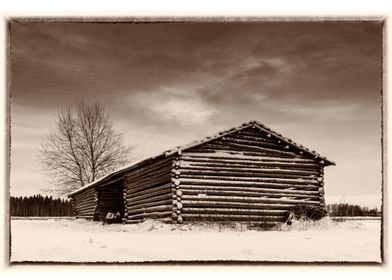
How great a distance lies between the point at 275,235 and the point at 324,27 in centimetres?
339

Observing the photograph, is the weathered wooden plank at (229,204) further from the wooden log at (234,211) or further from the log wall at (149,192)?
the log wall at (149,192)

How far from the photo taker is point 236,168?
1270cm

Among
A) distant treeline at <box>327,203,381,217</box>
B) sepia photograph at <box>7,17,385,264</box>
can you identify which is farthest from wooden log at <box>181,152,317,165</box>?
sepia photograph at <box>7,17,385,264</box>

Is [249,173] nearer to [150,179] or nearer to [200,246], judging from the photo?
[150,179]

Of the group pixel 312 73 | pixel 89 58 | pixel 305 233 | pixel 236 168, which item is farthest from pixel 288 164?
pixel 89 58

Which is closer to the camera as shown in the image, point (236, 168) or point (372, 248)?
point (372, 248)

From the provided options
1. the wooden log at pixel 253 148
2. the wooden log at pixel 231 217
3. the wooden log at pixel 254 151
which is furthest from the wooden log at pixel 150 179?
the wooden log at pixel 253 148

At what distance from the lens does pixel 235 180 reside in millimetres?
12648

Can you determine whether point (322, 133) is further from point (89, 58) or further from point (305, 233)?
point (89, 58)

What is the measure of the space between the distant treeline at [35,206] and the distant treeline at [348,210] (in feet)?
15.0

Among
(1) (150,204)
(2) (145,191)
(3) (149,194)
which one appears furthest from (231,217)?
(2) (145,191)

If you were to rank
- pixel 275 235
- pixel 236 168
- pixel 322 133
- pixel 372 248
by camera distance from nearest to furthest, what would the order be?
pixel 372 248, pixel 322 133, pixel 275 235, pixel 236 168

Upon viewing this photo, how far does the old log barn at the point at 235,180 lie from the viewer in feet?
40.2

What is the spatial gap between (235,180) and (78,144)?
12.1 ft
